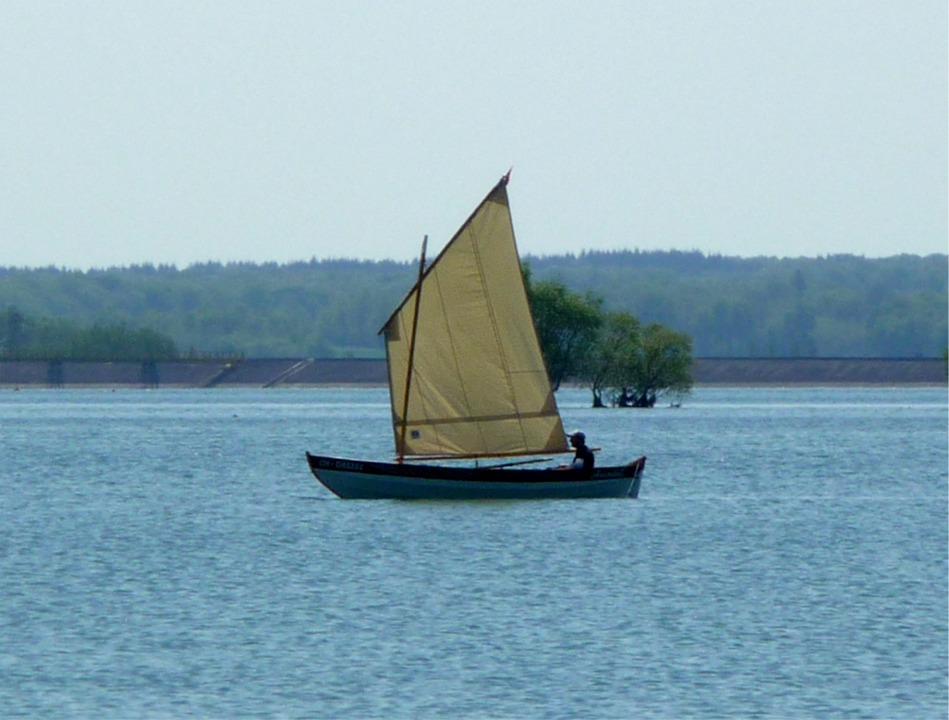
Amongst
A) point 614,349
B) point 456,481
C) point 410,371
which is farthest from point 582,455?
point 614,349

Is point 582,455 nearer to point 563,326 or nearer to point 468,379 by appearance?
point 468,379

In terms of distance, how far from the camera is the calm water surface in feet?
93.1

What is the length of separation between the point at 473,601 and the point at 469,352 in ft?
60.0

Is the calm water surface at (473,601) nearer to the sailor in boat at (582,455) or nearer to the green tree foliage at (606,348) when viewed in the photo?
the sailor in boat at (582,455)

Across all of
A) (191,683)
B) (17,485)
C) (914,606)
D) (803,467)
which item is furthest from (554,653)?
(803,467)

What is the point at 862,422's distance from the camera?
458 ft

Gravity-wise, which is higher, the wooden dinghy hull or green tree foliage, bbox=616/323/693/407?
green tree foliage, bbox=616/323/693/407

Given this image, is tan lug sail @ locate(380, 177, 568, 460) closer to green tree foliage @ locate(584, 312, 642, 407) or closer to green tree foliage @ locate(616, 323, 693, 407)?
green tree foliage @ locate(584, 312, 642, 407)

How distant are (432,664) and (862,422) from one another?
112 m

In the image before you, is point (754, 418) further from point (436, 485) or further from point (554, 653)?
point (554, 653)

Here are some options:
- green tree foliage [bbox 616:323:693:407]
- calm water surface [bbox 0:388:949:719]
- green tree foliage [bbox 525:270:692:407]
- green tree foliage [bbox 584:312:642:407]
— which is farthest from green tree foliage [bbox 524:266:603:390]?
calm water surface [bbox 0:388:949:719]

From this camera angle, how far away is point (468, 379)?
181ft

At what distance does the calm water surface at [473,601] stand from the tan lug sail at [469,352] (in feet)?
7.28

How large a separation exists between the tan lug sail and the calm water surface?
2.22m
